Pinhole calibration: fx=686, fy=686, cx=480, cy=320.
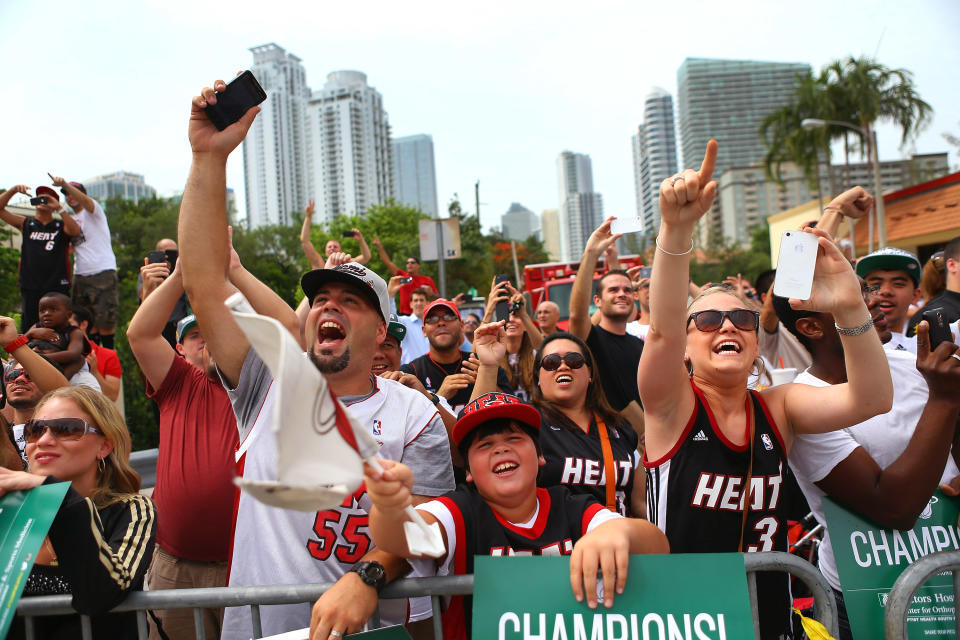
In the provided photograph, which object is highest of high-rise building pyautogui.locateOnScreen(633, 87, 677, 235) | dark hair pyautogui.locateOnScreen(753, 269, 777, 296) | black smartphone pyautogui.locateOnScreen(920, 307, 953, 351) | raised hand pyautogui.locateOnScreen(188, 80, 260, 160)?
high-rise building pyautogui.locateOnScreen(633, 87, 677, 235)

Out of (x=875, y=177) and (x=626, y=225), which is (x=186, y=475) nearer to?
(x=626, y=225)

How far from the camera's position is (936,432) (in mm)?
2562

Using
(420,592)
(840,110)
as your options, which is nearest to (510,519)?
(420,592)

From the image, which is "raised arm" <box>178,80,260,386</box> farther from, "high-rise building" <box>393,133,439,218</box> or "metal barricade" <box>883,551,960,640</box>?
"high-rise building" <box>393,133,439,218</box>

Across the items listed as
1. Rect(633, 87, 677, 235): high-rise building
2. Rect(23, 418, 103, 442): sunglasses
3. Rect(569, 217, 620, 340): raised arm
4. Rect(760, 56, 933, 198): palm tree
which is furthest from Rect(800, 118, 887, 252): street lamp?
Rect(633, 87, 677, 235): high-rise building

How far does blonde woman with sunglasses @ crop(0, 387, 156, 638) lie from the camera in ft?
7.36

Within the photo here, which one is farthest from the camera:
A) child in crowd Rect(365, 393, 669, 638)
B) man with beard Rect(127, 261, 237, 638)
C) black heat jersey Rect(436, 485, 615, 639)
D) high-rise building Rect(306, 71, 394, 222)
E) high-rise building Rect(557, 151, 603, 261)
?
high-rise building Rect(557, 151, 603, 261)

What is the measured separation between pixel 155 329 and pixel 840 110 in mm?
35223

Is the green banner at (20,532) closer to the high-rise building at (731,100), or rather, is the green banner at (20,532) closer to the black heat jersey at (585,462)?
the black heat jersey at (585,462)

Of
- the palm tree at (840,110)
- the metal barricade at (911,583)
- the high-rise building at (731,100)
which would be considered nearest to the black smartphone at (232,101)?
the metal barricade at (911,583)

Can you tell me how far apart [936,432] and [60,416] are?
131 inches

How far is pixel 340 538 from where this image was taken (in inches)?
96.5

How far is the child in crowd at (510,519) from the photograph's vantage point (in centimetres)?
198

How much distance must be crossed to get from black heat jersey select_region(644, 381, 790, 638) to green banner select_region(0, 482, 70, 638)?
206cm
